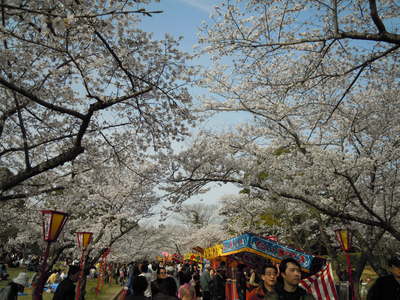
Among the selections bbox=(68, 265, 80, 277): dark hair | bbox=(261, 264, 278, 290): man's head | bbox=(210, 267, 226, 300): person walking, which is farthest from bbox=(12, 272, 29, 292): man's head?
bbox=(210, 267, 226, 300): person walking

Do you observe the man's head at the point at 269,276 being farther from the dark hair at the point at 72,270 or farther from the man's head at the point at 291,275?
the dark hair at the point at 72,270

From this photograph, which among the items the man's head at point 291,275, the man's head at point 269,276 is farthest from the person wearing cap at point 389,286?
the man's head at point 291,275

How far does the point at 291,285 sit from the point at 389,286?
145 centimetres

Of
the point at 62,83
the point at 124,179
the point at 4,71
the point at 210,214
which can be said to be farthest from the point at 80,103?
the point at 210,214

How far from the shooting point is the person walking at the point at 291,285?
2934 mm

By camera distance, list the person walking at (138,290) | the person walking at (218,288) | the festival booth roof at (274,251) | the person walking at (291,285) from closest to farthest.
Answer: the person walking at (291,285)
the person walking at (138,290)
the festival booth roof at (274,251)
the person walking at (218,288)

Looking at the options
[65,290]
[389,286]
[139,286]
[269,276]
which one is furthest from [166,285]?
[389,286]

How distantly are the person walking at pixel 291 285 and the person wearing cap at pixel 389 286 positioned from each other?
1184 mm

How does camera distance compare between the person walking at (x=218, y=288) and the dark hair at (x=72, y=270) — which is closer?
the dark hair at (x=72, y=270)

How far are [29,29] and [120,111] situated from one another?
240cm

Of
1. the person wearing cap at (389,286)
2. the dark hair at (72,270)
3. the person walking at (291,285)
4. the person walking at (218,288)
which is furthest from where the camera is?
the person walking at (218,288)

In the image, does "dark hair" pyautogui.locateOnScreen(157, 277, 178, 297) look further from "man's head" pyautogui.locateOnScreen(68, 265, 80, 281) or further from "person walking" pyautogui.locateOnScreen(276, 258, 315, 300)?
"person walking" pyautogui.locateOnScreen(276, 258, 315, 300)

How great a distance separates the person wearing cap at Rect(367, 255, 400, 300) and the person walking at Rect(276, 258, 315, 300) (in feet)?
3.89

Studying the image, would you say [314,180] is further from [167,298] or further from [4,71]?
[4,71]
